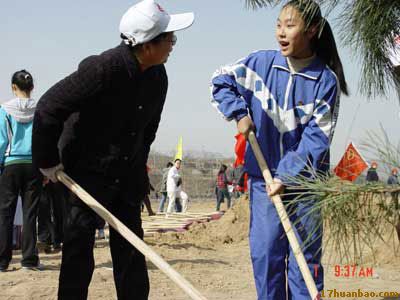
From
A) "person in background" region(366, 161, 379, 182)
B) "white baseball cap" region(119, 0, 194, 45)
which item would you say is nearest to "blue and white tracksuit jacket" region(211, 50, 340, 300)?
"white baseball cap" region(119, 0, 194, 45)

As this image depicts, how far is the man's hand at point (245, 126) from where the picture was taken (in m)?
2.89

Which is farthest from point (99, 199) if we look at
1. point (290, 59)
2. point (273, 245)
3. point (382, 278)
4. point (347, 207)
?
point (382, 278)

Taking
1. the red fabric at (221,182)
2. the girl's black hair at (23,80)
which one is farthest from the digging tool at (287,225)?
the red fabric at (221,182)

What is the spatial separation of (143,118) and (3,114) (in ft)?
8.67

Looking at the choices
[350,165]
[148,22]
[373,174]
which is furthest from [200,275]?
[373,174]

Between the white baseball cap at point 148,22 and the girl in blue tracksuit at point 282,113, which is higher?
the white baseball cap at point 148,22

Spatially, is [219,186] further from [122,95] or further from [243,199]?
[122,95]

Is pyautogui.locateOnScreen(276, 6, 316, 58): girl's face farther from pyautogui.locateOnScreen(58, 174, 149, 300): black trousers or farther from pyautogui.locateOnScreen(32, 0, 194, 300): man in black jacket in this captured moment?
pyautogui.locateOnScreen(58, 174, 149, 300): black trousers

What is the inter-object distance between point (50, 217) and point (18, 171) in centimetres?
168

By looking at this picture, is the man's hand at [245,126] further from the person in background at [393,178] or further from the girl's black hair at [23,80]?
the girl's black hair at [23,80]

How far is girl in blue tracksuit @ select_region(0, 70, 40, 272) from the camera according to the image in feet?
17.4

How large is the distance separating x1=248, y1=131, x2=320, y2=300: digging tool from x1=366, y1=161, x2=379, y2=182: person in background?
83 cm

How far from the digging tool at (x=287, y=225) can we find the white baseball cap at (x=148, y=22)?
63 cm

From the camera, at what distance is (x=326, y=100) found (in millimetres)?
2953
